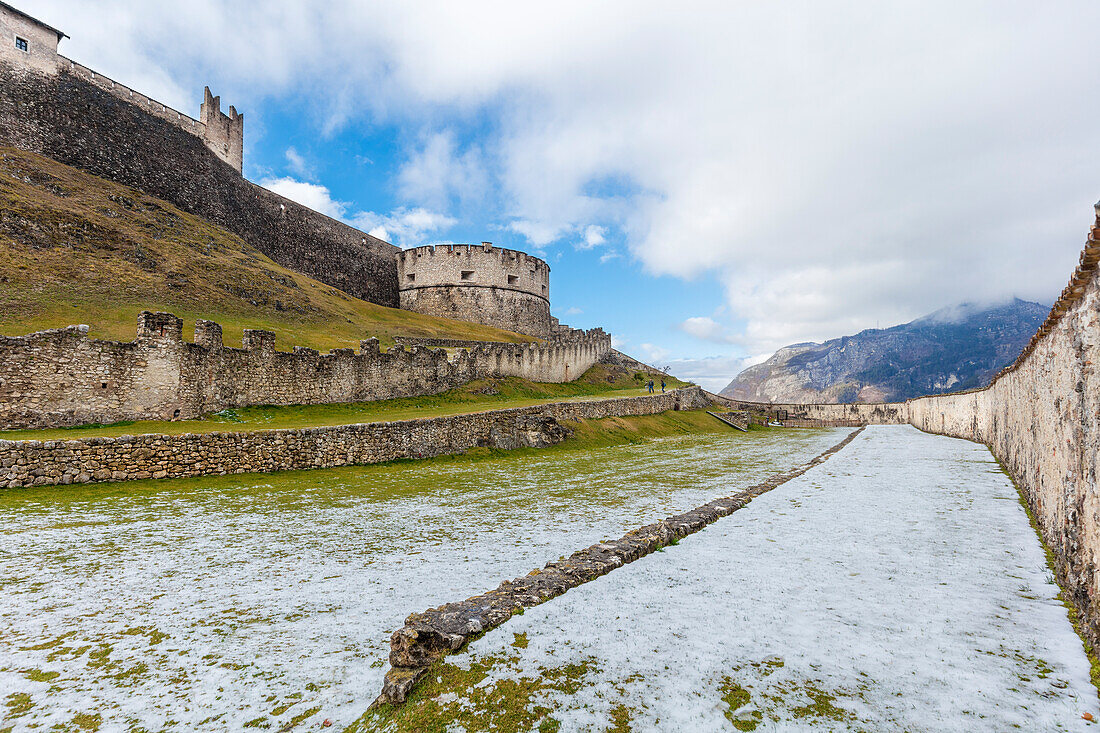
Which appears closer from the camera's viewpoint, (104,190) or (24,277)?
(24,277)

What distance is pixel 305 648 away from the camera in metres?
3.95

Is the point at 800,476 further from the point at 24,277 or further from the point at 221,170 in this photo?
the point at 221,170

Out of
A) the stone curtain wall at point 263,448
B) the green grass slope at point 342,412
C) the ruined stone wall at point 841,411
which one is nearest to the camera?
the stone curtain wall at point 263,448

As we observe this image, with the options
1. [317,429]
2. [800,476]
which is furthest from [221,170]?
[800,476]

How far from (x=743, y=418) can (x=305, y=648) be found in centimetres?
4191

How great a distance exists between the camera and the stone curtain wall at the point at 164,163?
101 ft

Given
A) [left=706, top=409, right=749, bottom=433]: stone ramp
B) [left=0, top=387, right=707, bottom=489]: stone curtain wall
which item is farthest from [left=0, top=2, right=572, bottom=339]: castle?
[left=0, top=387, right=707, bottom=489]: stone curtain wall

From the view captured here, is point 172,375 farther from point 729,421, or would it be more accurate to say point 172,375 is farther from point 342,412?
point 729,421

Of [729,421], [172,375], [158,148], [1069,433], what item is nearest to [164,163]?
[158,148]

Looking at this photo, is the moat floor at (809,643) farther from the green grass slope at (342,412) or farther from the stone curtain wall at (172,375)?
the stone curtain wall at (172,375)

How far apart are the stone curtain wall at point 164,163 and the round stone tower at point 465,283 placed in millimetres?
4379

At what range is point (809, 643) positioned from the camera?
367cm

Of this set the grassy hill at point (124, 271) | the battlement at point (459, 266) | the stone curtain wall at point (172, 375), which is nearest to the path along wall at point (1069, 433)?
the stone curtain wall at point (172, 375)

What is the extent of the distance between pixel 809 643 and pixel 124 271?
108ft
